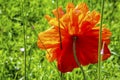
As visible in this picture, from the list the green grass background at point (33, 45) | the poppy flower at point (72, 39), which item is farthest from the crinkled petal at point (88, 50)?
the green grass background at point (33, 45)

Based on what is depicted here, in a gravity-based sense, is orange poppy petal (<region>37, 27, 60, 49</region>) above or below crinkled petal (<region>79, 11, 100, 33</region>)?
below

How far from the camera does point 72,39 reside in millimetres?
958

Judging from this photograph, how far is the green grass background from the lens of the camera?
1.94 meters

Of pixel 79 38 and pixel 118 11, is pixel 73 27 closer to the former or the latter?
pixel 79 38

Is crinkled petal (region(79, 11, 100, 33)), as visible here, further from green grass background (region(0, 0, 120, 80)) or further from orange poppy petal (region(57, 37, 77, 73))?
green grass background (region(0, 0, 120, 80))

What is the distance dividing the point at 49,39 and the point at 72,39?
6 centimetres

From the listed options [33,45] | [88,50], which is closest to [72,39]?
[88,50]

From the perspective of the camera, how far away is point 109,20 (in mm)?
2789

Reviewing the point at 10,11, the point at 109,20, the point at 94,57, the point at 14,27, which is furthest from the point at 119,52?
the point at 94,57

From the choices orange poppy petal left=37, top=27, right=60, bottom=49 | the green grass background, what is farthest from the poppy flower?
the green grass background

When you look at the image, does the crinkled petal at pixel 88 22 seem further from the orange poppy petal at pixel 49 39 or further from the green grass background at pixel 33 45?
the green grass background at pixel 33 45

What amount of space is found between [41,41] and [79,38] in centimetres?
9

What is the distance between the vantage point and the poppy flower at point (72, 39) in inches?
36.4

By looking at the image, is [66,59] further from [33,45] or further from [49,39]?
[33,45]
